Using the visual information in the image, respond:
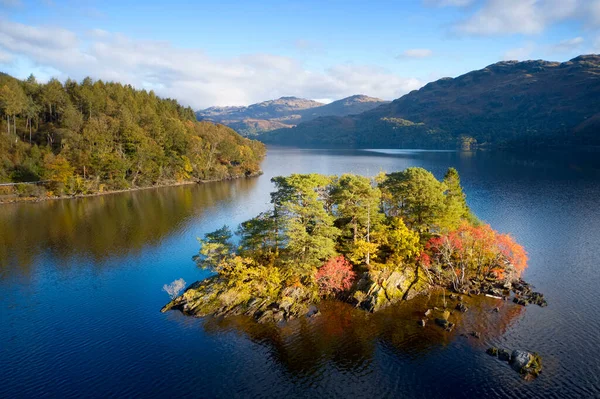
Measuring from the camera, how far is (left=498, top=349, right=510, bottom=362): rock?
35.7m

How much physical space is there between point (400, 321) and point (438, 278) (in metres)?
13.3

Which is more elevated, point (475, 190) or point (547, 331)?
point (475, 190)

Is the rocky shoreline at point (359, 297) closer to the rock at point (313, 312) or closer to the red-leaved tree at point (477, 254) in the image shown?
the rock at point (313, 312)

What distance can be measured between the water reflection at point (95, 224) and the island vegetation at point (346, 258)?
2848 cm

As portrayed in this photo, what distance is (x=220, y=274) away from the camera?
5116cm

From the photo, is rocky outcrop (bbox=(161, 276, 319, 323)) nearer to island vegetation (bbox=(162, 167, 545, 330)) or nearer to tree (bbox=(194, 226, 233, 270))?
island vegetation (bbox=(162, 167, 545, 330))

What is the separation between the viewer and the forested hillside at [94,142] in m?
116

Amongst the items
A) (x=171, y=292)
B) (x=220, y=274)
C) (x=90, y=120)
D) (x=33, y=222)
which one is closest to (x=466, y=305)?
(x=220, y=274)

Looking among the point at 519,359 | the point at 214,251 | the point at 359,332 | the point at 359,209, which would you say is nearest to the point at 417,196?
the point at 359,209

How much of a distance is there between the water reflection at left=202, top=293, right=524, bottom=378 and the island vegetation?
5.91ft

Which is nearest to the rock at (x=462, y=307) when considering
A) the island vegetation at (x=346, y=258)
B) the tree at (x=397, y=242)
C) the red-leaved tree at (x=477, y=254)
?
the island vegetation at (x=346, y=258)

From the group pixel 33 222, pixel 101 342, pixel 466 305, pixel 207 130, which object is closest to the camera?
pixel 101 342

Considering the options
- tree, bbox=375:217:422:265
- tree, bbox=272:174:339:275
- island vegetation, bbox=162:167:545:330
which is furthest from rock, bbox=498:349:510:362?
tree, bbox=272:174:339:275

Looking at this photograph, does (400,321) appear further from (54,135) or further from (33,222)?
(54,135)
